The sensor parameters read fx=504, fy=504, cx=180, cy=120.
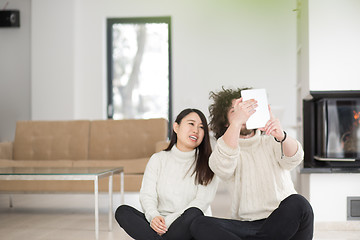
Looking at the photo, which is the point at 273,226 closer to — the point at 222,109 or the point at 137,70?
the point at 222,109

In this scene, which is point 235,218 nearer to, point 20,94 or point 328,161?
point 328,161

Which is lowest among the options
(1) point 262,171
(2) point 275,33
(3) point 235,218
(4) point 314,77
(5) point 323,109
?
(3) point 235,218

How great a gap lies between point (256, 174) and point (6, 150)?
3353 mm

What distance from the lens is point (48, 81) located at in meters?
6.66

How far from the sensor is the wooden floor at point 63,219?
3096 mm

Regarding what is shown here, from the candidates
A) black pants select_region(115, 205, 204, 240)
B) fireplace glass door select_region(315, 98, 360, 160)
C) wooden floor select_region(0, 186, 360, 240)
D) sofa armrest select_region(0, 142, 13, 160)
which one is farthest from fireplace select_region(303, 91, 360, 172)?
sofa armrest select_region(0, 142, 13, 160)

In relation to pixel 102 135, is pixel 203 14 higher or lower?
higher

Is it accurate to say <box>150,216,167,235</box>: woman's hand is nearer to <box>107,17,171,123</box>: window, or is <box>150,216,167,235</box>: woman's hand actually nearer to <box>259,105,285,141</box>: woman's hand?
<box>259,105,285,141</box>: woman's hand

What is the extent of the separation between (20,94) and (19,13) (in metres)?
1.10

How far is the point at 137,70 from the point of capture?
719cm

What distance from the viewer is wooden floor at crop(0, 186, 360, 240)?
3.10m

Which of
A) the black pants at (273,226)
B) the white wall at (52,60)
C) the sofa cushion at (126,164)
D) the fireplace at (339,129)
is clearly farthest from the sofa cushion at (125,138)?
A: the black pants at (273,226)

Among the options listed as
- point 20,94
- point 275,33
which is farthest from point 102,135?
point 275,33

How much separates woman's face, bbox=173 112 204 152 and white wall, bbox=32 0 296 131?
179 inches
